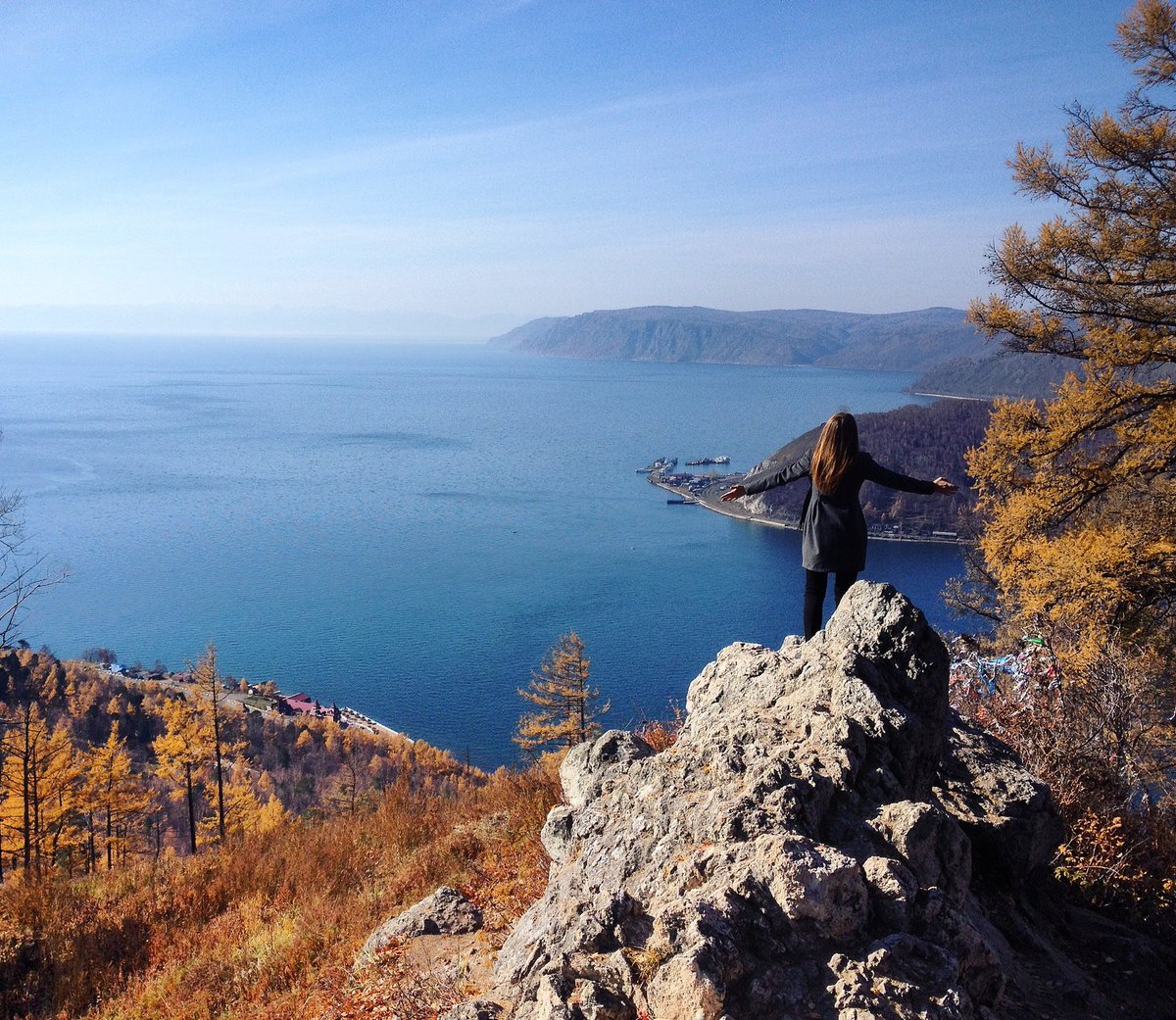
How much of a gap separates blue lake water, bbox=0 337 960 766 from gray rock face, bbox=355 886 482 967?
61.8 ft

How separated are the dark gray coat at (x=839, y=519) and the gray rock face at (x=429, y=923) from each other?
2.73 m

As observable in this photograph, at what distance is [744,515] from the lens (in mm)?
74000

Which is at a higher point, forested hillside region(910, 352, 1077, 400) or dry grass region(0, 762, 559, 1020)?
forested hillside region(910, 352, 1077, 400)

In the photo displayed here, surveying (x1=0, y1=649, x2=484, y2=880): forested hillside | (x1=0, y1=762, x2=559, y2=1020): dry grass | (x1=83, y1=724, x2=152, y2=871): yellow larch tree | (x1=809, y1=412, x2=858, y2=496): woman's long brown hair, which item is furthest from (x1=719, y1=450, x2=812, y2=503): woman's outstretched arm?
(x1=83, y1=724, x2=152, y2=871): yellow larch tree

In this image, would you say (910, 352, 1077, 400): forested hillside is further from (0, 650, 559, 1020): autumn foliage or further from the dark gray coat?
(0, 650, 559, 1020): autumn foliage

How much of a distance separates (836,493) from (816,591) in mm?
688

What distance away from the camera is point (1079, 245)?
8617 millimetres

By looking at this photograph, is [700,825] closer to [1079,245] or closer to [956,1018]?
[956,1018]

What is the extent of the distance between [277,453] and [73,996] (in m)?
104

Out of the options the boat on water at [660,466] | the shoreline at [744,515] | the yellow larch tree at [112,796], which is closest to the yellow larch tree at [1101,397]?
the yellow larch tree at [112,796]

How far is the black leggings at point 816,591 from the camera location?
502cm

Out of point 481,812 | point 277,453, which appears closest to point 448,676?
point 481,812

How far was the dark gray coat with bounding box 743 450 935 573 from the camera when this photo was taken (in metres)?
4.82

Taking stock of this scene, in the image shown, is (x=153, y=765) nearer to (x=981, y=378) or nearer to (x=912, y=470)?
(x=912, y=470)
